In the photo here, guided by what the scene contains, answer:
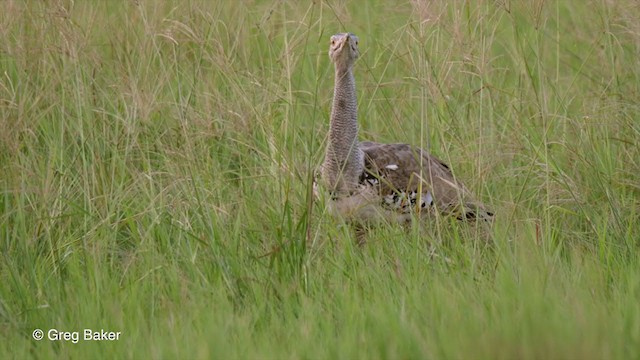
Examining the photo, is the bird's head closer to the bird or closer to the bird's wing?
the bird

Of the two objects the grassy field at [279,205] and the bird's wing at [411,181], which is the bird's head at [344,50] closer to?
the grassy field at [279,205]

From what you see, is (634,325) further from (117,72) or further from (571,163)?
(117,72)

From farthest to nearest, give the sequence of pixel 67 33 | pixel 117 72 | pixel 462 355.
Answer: pixel 117 72
pixel 67 33
pixel 462 355

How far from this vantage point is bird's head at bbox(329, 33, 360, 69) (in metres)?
4.89

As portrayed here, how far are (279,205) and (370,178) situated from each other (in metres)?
0.49

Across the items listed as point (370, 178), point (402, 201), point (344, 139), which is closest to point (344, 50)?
point (344, 139)

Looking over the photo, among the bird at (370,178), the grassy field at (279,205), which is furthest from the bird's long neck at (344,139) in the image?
the grassy field at (279,205)

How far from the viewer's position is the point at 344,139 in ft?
16.2

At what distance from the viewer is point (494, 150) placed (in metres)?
4.97

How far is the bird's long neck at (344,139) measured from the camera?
16.1ft

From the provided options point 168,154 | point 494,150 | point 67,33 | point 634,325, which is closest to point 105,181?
point 168,154

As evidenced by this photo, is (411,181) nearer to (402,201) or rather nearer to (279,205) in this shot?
(402,201)

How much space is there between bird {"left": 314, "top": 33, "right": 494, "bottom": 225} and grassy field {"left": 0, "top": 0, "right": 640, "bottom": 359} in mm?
102

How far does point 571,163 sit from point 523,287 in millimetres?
1513
